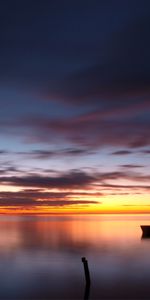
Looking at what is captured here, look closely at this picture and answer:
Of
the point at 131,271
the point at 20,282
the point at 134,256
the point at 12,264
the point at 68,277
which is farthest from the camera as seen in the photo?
the point at 134,256

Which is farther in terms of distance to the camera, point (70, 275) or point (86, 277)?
point (70, 275)

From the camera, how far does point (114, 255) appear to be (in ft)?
207

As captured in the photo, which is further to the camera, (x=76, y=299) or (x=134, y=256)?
(x=134, y=256)

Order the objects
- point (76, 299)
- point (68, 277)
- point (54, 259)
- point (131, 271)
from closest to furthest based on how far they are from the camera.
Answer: point (76, 299) → point (68, 277) → point (131, 271) → point (54, 259)

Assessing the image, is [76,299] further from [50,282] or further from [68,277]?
[68,277]

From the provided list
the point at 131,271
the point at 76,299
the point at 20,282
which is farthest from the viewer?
the point at 131,271

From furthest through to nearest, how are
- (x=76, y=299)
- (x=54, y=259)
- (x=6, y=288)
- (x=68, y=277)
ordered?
(x=54, y=259) → (x=68, y=277) → (x=6, y=288) → (x=76, y=299)

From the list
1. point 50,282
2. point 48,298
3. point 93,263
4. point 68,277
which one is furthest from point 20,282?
point 93,263

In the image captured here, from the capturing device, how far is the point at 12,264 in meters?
51.4

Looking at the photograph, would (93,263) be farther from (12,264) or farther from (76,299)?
(76,299)

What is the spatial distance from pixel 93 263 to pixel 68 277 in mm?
12277

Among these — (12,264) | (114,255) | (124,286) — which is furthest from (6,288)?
(114,255)

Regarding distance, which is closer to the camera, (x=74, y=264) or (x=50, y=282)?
(x=50, y=282)

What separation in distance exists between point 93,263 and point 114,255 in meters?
10.7
